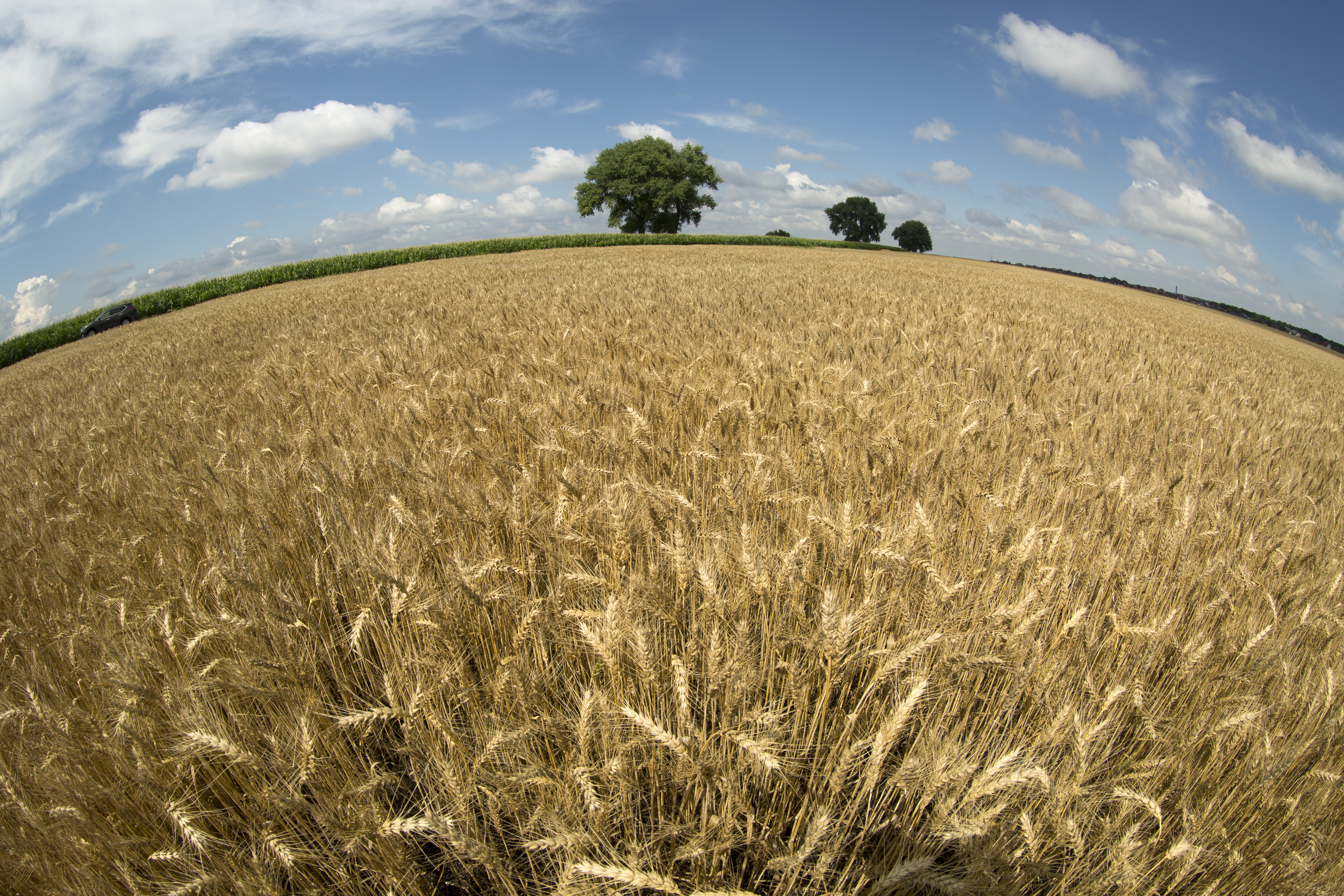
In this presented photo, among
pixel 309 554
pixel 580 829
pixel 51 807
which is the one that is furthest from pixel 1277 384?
pixel 51 807

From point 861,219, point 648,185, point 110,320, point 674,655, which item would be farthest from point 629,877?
point 861,219

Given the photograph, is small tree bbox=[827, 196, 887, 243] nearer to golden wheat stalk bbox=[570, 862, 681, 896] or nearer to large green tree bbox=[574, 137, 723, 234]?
large green tree bbox=[574, 137, 723, 234]

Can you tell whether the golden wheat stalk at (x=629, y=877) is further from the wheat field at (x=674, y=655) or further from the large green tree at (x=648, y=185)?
the large green tree at (x=648, y=185)

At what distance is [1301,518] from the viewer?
2.61 metres

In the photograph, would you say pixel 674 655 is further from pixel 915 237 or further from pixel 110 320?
pixel 915 237

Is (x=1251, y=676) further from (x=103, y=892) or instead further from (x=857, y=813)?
(x=103, y=892)

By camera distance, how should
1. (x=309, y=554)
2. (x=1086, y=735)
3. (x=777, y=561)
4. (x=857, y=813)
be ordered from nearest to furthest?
(x=1086, y=735) < (x=857, y=813) < (x=777, y=561) < (x=309, y=554)

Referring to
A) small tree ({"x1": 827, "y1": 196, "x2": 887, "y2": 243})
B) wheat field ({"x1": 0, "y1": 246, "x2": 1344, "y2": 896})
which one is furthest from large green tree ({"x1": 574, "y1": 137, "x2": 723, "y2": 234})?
wheat field ({"x1": 0, "y1": 246, "x2": 1344, "y2": 896})

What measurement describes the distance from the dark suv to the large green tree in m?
37.9

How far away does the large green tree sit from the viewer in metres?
52.5

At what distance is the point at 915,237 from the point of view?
78.6m

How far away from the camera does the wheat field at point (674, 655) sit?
1139 mm

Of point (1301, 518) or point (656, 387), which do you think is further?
point (656, 387)

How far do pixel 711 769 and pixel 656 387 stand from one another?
2.77m
